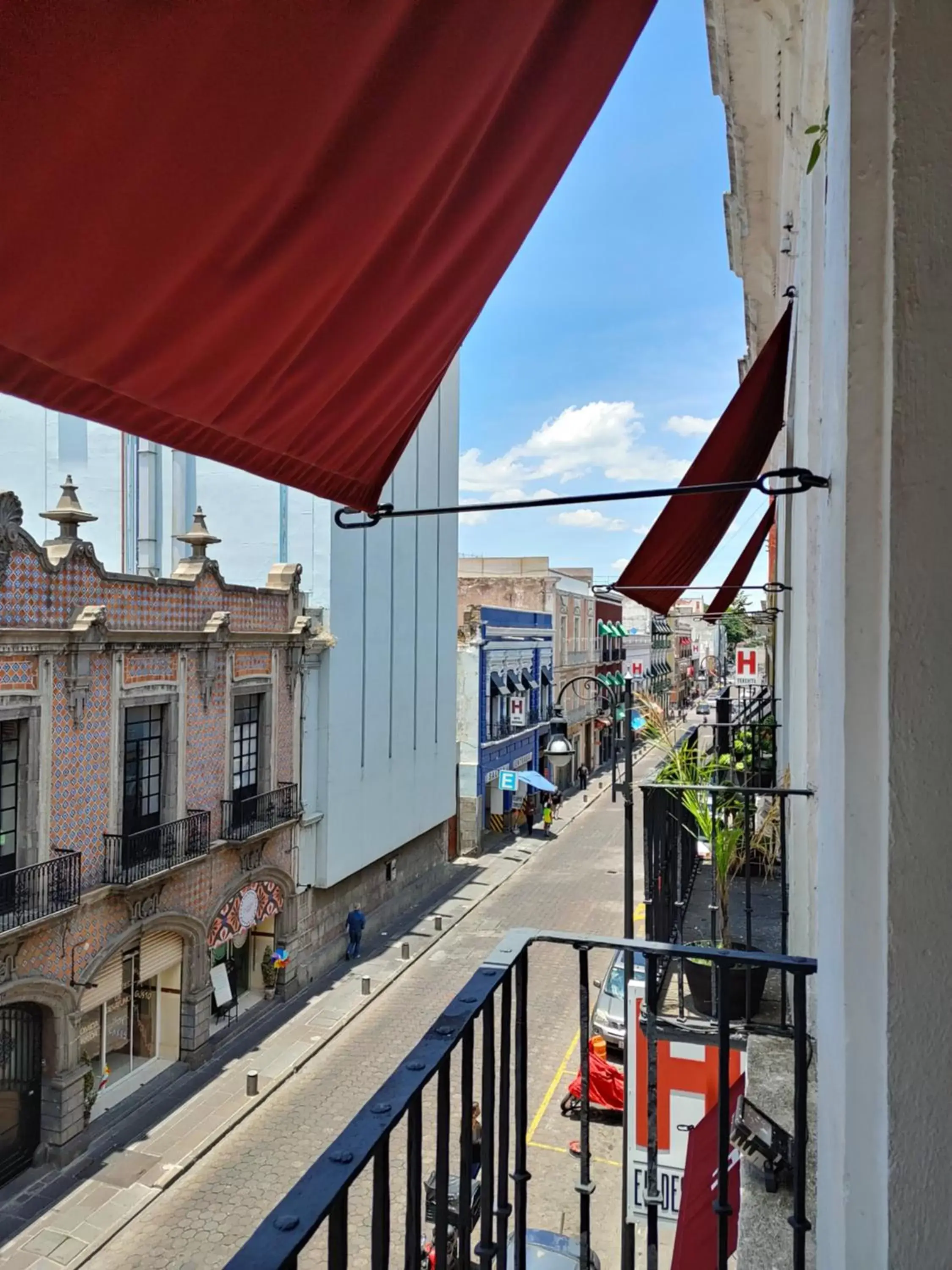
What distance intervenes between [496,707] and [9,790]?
19839mm

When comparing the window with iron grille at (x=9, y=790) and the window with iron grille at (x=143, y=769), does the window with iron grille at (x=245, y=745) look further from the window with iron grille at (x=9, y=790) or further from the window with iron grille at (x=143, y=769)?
the window with iron grille at (x=9, y=790)

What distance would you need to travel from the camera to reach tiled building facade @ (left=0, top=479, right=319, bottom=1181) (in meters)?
11.5

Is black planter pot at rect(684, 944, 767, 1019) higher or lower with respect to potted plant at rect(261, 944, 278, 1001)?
higher

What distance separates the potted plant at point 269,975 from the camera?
1666cm

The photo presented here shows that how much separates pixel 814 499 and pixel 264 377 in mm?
1948

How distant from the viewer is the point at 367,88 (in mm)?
1528

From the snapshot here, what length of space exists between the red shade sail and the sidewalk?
1158 cm

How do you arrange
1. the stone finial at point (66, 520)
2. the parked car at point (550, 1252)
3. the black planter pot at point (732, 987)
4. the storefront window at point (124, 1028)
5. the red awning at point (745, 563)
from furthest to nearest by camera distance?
the storefront window at point (124, 1028), the stone finial at point (66, 520), the red awning at point (745, 563), the parked car at point (550, 1252), the black planter pot at point (732, 987)

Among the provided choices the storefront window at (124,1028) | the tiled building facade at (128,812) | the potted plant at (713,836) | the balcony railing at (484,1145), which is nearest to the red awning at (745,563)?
the potted plant at (713,836)

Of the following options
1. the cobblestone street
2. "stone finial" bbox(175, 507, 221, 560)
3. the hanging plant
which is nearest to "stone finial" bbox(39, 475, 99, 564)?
"stone finial" bbox(175, 507, 221, 560)

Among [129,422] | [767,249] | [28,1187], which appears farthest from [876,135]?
[28,1187]

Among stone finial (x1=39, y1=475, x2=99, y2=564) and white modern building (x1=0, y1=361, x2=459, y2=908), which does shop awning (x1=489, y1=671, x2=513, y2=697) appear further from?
stone finial (x1=39, y1=475, x2=99, y2=564)

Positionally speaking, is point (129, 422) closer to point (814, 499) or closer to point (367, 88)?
point (367, 88)

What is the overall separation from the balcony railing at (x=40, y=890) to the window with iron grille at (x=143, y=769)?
1343 millimetres
